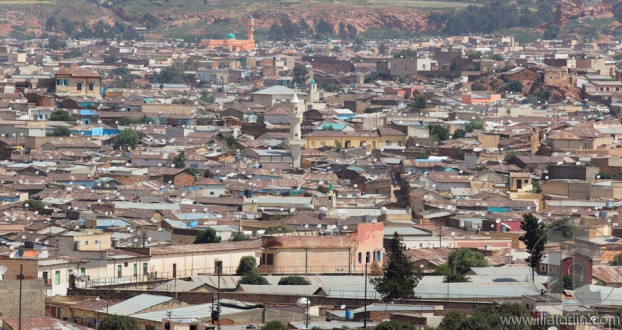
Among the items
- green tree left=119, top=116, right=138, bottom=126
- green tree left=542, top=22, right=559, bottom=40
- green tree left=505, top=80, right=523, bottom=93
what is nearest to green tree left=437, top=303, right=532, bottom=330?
green tree left=119, top=116, right=138, bottom=126

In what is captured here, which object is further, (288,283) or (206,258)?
(206,258)

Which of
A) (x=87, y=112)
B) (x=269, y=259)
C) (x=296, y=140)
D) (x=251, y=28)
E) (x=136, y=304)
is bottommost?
(x=251, y=28)

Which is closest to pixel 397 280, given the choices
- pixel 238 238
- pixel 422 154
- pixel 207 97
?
pixel 238 238

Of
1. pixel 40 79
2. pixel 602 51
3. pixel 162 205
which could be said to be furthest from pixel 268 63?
pixel 162 205

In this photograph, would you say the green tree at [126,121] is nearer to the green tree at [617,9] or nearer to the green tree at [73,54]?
the green tree at [73,54]

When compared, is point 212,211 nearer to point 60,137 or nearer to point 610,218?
point 610,218

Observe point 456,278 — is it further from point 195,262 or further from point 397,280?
point 195,262
